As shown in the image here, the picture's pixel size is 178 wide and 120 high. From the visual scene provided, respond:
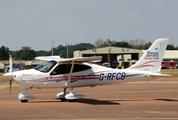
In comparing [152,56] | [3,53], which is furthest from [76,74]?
[3,53]

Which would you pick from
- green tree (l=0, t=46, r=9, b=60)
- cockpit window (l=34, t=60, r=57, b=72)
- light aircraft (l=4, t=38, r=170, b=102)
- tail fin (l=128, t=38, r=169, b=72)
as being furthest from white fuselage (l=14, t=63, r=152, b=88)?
green tree (l=0, t=46, r=9, b=60)

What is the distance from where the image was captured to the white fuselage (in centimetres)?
1327

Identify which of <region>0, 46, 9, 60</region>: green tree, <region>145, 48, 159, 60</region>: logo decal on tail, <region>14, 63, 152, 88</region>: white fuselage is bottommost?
<region>14, 63, 152, 88</region>: white fuselage

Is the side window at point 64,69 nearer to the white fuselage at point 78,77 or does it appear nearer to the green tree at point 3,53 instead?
the white fuselage at point 78,77

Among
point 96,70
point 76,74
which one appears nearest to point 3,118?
point 76,74

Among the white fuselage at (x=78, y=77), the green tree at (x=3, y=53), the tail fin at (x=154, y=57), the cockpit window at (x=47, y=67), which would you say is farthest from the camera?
the green tree at (x=3, y=53)

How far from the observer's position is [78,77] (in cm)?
1384

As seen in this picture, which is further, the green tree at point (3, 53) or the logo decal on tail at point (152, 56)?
the green tree at point (3, 53)

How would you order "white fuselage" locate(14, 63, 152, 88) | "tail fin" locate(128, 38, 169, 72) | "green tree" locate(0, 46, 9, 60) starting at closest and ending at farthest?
1. "white fuselage" locate(14, 63, 152, 88)
2. "tail fin" locate(128, 38, 169, 72)
3. "green tree" locate(0, 46, 9, 60)

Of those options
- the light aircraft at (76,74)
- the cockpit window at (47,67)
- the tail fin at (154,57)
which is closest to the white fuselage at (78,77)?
the light aircraft at (76,74)

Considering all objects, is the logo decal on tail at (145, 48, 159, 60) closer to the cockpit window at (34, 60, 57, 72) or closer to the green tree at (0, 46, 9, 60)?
the cockpit window at (34, 60, 57, 72)

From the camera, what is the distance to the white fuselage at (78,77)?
43.5 feet

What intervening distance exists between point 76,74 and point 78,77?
0.67 feet

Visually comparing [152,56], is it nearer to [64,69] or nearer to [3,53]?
[64,69]
